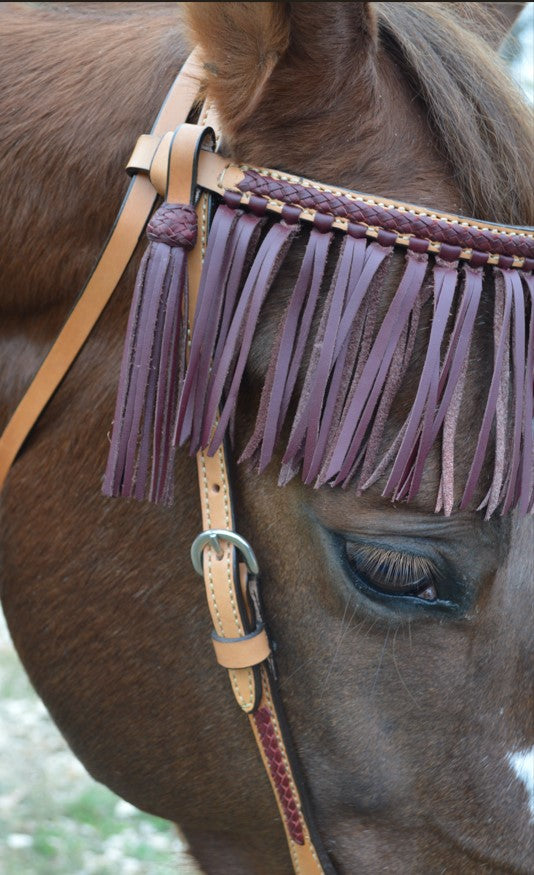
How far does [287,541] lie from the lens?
4.31 feet

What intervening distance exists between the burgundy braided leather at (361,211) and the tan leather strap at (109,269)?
17cm

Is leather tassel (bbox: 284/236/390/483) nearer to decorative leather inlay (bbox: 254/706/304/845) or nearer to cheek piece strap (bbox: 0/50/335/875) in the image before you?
cheek piece strap (bbox: 0/50/335/875)

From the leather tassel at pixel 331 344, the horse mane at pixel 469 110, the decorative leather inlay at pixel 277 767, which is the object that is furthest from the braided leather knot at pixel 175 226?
the decorative leather inlay at pixel 277 767

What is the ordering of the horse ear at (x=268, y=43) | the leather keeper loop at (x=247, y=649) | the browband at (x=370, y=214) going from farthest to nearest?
the leather keeper loop at (x=247, y=649) < the browband at (x=370, y=214) < the horse ear at (x=268, y=43)

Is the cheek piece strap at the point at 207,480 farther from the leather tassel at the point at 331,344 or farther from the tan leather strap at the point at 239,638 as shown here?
the leather tassel at the point at 331,344

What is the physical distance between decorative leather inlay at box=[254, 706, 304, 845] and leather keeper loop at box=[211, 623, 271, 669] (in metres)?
0.09

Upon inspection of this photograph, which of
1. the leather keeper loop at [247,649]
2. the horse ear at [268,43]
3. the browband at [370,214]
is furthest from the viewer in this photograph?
the leather keeper loop at [247,649]

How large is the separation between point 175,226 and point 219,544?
1.48 ft

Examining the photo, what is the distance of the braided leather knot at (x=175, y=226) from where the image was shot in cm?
124

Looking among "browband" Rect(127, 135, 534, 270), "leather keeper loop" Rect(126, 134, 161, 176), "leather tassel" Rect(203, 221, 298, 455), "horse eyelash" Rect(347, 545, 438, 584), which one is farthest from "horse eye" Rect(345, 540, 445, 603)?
"leather keeper loop" Rect(126, 134, 161, 176)

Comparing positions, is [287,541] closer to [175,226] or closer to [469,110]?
[175,226]

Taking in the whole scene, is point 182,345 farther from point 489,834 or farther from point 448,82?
point 489,834

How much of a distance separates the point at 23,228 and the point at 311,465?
1.98 feet

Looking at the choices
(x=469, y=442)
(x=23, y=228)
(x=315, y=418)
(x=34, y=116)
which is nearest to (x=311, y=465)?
(x=315, y=418)
